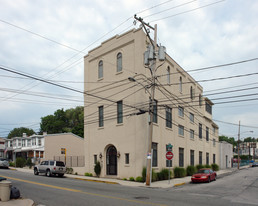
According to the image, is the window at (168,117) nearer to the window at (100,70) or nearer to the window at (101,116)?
the window at (101,116)

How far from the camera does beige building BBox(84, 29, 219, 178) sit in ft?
82.1

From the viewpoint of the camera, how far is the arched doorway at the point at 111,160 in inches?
1045

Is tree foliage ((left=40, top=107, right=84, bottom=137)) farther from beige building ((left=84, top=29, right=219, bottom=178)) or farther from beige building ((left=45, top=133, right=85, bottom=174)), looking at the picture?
beige building ((left=84, top=29, right=219, bottom=178))

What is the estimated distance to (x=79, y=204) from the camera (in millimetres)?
11352

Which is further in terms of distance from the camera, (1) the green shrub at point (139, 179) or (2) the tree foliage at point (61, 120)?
(2) the tree foliage at point (61, 120)

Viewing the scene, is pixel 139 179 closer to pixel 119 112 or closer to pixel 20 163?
pixel 119 112

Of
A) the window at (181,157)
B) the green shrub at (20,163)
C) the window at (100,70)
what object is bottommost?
the green shrub at (20,163)

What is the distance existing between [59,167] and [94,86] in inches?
358

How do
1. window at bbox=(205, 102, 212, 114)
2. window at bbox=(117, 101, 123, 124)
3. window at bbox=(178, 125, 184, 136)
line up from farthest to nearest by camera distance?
window at bbox=(205, 102, 212, 114)
window at bbox=(178, 125, 184, 136)
window at bbox=(117, 101, 123, 124)

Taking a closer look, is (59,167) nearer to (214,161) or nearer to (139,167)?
(139,167)

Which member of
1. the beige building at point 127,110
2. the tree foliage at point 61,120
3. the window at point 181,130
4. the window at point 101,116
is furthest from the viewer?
the tree foliage at point 61,120

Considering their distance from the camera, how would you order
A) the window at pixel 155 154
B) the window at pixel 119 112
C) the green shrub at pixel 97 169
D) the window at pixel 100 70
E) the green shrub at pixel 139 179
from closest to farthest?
the green shrub at pixel 139 179 < the window at pixel 155 154 < the window at pixel 119 112 < the green shrub at pixel 97 169 < the window at pixel 100 70

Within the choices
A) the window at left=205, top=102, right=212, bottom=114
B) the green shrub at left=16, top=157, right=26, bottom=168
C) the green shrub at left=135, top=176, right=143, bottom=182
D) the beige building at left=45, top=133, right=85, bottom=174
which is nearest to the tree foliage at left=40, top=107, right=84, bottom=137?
the beige building at left=45, top=133, right=85, bottom=174

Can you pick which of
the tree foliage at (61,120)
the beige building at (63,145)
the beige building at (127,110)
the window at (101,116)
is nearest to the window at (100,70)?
the beige building at (127,110)
